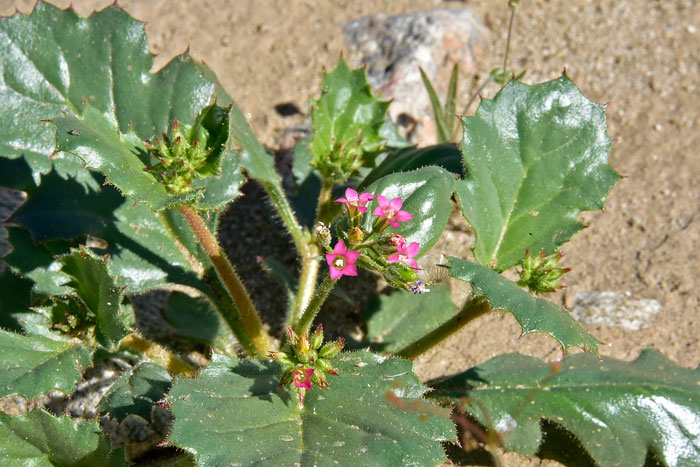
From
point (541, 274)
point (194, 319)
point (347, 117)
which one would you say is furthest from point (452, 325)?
point (194, 319)

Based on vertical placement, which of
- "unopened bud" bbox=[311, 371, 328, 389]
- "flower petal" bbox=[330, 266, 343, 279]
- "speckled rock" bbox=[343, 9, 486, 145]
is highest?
"speckled rock" bbox=[343, 9, 486, 145]

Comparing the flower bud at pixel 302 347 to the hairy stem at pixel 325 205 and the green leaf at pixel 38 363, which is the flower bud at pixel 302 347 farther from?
the hairy stem at pixel 325 205

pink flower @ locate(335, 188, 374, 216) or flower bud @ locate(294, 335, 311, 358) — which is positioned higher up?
pink flower @ locate(335, 188, 374, 216)

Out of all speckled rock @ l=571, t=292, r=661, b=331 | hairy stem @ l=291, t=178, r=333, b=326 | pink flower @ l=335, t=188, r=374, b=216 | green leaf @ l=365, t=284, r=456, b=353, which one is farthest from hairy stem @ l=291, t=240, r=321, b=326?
speckled rock @ l=571, t=292, r=661, b=331

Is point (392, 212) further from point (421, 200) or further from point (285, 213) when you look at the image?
point (285, 213)

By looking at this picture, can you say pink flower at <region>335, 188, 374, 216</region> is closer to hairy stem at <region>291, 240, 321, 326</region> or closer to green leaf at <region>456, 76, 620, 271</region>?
green leaf at <region>456, 76, 620, 271</region>

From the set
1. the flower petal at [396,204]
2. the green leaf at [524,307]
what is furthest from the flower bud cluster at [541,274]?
the flower petal at [396,204]
